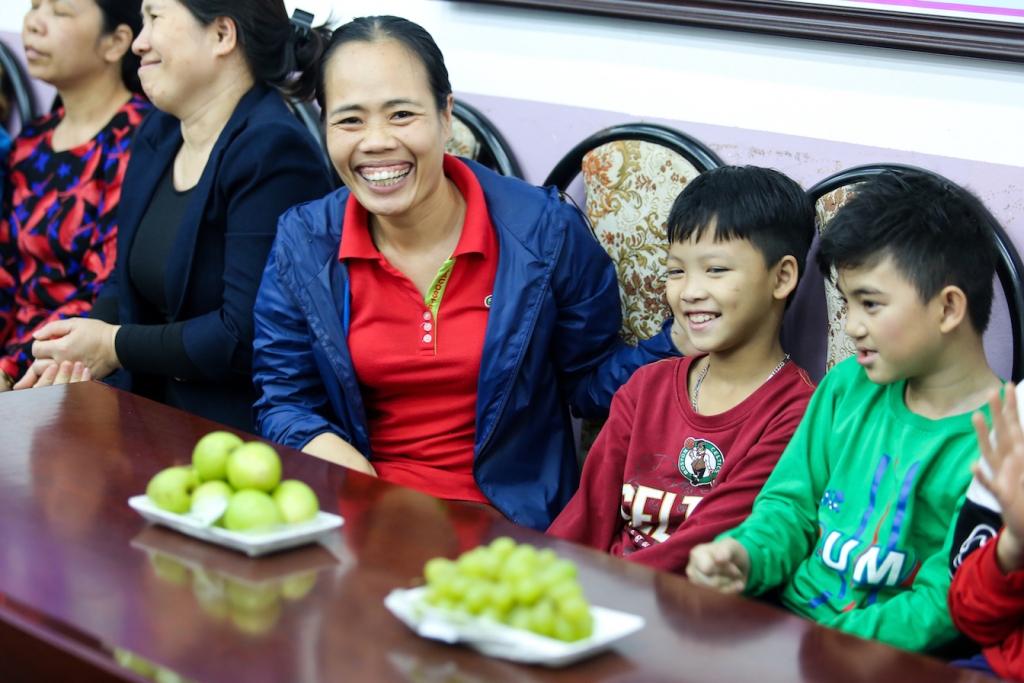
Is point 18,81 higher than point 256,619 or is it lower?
higher

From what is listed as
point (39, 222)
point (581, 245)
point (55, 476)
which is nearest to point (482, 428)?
point (581, 245)

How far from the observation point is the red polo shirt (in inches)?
74.4

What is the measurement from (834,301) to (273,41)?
1.35 metres

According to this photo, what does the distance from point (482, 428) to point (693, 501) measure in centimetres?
44

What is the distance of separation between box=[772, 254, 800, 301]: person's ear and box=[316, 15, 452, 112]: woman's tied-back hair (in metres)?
0.69

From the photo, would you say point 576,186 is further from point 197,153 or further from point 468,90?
point 197,153

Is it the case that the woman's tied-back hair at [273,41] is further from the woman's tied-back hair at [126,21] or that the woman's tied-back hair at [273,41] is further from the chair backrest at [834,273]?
the chair backrest at [834,273]

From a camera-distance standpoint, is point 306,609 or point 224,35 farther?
point 224,35

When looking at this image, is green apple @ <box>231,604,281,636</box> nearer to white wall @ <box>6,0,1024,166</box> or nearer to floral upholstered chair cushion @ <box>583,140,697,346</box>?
floral upholstered chair cushion @ <box>583,140,697,346</box>

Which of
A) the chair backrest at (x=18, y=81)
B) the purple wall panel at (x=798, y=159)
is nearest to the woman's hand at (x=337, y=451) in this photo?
the purple wall panel at (x=798, y=159)

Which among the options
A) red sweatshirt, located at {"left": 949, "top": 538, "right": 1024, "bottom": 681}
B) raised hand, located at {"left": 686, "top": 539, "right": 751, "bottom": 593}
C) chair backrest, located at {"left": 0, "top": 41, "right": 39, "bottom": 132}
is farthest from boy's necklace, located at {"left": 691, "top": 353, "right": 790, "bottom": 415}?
chair backrest, located at {"left": 0, "top": 41, "right": 39, "bottom": 132}

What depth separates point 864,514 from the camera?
139 cm

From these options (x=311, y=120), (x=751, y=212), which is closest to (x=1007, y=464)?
(x=751, y=212)

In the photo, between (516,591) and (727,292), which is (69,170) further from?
(516,591)
